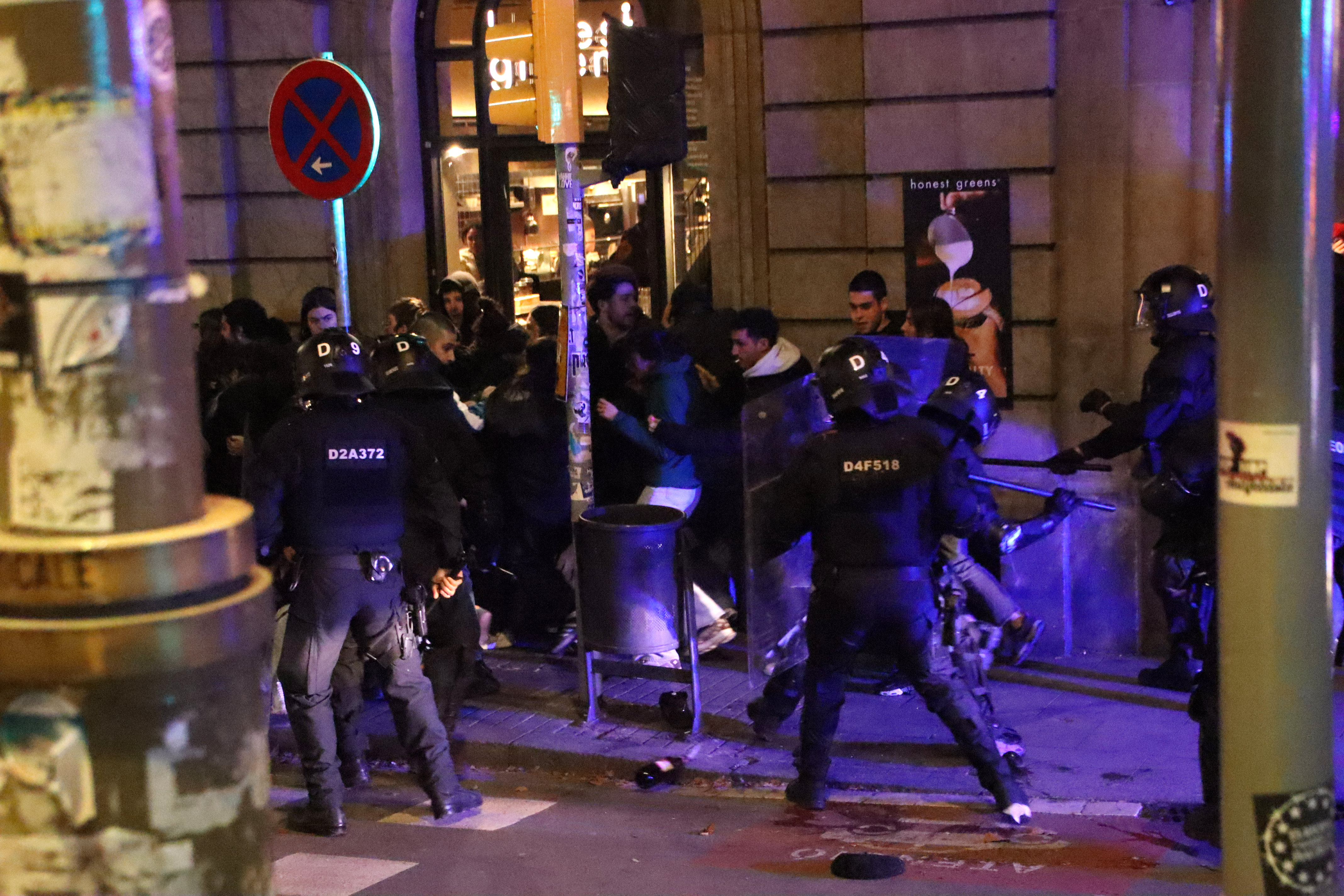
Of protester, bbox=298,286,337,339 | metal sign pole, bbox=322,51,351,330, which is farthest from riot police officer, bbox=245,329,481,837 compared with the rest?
protester, bbox=298,286,337,339

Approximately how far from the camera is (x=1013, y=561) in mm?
8688

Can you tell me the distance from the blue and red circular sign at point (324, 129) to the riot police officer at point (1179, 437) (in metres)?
3.73

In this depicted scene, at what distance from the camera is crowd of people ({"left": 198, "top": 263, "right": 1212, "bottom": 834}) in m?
6.27

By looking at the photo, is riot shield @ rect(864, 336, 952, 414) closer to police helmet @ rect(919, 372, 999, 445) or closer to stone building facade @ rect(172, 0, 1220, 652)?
police helmet @ rect(919, 372, 999, 445)

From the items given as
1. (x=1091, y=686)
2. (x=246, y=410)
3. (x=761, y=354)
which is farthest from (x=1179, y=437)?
(x=246, y=410)

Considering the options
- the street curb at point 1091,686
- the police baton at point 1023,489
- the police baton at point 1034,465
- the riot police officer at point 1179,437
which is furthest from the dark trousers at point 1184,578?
the police baton at point 1034,465

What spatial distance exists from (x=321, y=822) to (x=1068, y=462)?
3.82 meters

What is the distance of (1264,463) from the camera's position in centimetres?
323

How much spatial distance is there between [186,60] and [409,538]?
583cm

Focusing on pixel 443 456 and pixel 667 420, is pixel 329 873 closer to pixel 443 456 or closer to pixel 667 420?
pixel 443 456

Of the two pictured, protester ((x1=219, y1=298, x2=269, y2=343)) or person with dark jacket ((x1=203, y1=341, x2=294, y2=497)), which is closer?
person with dark jacket ((x1=203, y1=341, x2=294, y2=497))

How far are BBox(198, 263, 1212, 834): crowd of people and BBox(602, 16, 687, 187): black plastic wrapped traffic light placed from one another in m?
1.04

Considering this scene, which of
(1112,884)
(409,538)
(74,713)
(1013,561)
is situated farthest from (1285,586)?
(1013,561)

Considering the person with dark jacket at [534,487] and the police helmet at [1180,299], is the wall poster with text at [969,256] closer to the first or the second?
the police helmet at [1180,299]
